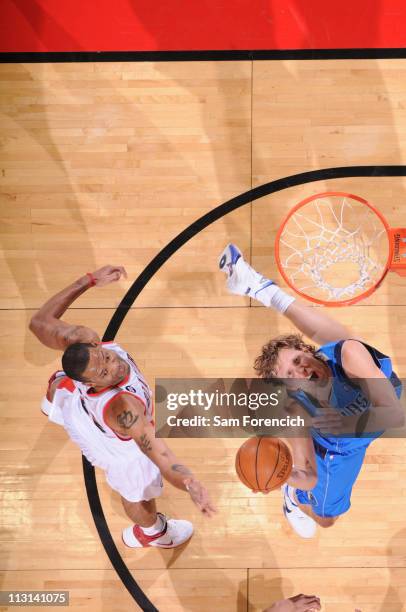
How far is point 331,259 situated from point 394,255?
1.38 feet

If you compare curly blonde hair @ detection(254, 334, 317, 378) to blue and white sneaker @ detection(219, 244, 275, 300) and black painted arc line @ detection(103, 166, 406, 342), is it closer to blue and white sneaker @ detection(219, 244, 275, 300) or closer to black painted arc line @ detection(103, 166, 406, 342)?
blue and white sneaker @ detection(219, 244, 275, 300)

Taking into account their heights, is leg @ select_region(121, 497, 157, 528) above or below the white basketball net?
below

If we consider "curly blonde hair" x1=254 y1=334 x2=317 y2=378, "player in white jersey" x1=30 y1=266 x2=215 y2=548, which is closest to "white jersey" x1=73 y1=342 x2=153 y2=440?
"player in white jersey" x1=30 y1=266 x2=215 y2=548

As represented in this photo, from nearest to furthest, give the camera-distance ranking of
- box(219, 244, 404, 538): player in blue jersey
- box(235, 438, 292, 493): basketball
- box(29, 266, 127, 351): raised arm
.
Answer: box(235, 438, 292, 493): basketball < box(219, 244, 404, 538): player in blue jersey < box(29, 266, 127, 351): raised arm

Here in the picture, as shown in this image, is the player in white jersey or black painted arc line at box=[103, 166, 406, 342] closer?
the player in white jersey

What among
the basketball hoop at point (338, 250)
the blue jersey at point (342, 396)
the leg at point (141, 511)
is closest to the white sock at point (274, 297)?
the basketball hoop at point (338, 250)

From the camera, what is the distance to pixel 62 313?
4.21 meters

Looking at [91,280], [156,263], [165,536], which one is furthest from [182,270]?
[165,536]

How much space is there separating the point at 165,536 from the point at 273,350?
1432 millimetres

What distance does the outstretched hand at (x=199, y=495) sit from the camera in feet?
13.5

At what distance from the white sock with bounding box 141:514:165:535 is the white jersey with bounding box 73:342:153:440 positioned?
61 centimetres

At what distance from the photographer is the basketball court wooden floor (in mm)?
4160

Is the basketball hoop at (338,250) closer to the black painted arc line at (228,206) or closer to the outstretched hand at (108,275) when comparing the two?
the black painted arc line at (228,206)

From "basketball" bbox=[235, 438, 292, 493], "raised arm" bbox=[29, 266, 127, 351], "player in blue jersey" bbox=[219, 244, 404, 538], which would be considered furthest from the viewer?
"raised arm" bbox=[29, 266, 127, 351]
